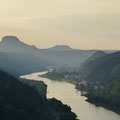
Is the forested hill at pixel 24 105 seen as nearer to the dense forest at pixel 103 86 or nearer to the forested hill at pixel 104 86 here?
the dense forest at pixel 103 86

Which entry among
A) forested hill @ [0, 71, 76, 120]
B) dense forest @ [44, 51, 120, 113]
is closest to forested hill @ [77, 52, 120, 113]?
dense forest @ [44, 51, 120, 113]

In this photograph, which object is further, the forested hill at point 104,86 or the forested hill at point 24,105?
the forested hill at point 104,86

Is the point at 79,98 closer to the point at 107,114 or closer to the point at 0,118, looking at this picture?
the point at 107,114

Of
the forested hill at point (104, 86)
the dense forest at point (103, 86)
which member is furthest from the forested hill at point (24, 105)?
the forested hill at point (104, 86)

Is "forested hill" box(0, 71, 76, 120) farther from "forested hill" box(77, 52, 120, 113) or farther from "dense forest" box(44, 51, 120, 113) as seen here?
A: "forested hill" box(77, 52, 120, 113)

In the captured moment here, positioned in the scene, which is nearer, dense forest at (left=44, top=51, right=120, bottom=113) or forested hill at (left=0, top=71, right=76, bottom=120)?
forested hill at (left=0, top=71, right=76, bottom=120)

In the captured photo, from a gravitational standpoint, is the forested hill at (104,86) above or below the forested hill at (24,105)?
below

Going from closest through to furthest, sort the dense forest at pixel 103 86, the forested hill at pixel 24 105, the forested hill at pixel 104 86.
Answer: the forested hill at pixel 24 105 → the dense forest at pixel 103 86 → the forested hill at pixel 104 86

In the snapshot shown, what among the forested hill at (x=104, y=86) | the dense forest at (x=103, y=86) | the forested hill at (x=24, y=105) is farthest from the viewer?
the forested hill at (x=104, y=86)

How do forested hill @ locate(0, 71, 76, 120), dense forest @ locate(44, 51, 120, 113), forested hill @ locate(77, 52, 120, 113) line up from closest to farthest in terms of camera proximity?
forested hill @ locate(0, 71, 76, 120), dense forest @ locate(44, 51, 120, 113), forested hill @ locate(77, 52, 120, 113)
